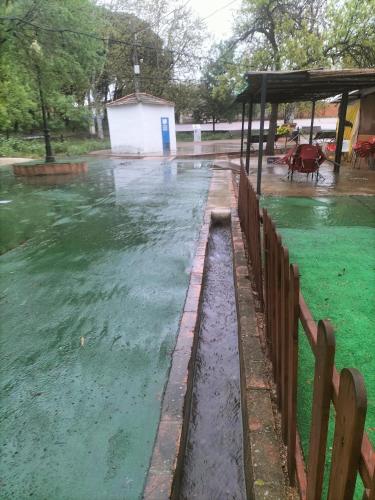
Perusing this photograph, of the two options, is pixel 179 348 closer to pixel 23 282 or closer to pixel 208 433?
pixel 208 433

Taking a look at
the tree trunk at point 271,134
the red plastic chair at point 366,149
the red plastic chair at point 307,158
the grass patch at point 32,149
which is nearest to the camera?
the red plastic chair at point 307,158

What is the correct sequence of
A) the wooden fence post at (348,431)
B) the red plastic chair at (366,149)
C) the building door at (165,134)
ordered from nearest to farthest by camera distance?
the wooden fence post at (348,431) < the red plastic chair at (366,149) < the building door at (165,134)

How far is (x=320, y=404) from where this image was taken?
115 centimetres

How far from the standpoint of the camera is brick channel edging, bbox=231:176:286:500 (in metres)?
1.64

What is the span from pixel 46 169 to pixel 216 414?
453 inches

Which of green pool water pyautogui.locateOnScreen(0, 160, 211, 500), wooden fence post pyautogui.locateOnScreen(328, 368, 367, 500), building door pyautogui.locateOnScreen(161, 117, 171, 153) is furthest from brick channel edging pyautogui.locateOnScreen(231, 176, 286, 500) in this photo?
building door pyautogui.locateOnScreen(161, 117, 171, 153)

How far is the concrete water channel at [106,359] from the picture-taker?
6.15ft

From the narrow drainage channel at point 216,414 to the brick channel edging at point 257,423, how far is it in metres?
0.11

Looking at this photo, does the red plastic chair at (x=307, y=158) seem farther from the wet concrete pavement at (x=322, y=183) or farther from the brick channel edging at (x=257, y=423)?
the brick channel edging at (x=257, y=423)

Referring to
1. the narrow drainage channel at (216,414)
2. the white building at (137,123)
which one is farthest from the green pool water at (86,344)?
the white building at (137,123)

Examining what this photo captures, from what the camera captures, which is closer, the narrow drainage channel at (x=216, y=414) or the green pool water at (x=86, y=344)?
the green pool water at (x=86, y=344)

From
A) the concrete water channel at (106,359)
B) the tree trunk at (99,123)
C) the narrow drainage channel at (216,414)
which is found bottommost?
the narrow drainage channel at (216,414)

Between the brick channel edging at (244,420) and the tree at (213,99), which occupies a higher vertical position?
the tree at (213,99)

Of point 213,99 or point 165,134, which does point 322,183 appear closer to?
point 165,134
